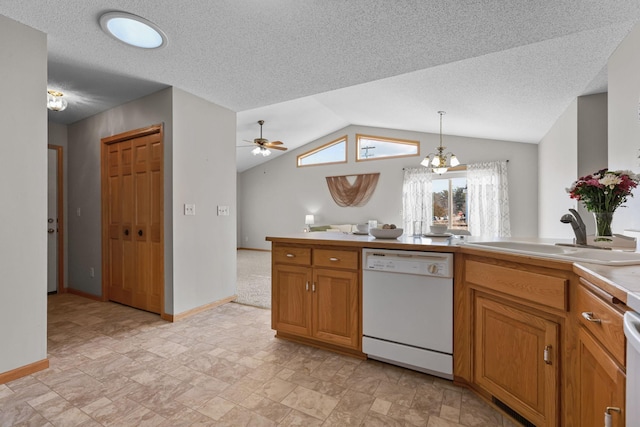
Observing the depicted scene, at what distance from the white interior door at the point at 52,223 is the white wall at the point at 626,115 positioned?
5778 mm

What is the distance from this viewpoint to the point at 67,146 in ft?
12.9

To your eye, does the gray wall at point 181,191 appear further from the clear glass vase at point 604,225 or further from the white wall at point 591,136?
the white wall at point 591,136

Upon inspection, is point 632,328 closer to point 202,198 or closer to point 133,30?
point 133,30

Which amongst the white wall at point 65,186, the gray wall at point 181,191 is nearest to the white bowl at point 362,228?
the gray wall at point 181,191

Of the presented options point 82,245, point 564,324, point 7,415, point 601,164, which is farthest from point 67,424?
point 601,164

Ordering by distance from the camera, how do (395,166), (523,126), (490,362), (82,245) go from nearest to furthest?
(490,362), (82,245), (523,126), (395,166)

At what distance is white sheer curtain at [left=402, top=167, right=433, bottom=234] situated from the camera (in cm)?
669

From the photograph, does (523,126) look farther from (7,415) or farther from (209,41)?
(7,415)

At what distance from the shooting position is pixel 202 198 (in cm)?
324

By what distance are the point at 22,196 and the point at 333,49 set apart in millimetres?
2335

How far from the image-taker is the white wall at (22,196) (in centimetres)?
188

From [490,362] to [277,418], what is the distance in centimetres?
117

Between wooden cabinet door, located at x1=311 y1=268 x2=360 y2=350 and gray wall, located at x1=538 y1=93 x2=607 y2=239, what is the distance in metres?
1.79

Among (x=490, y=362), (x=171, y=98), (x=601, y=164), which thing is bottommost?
(x=490, y=362)
